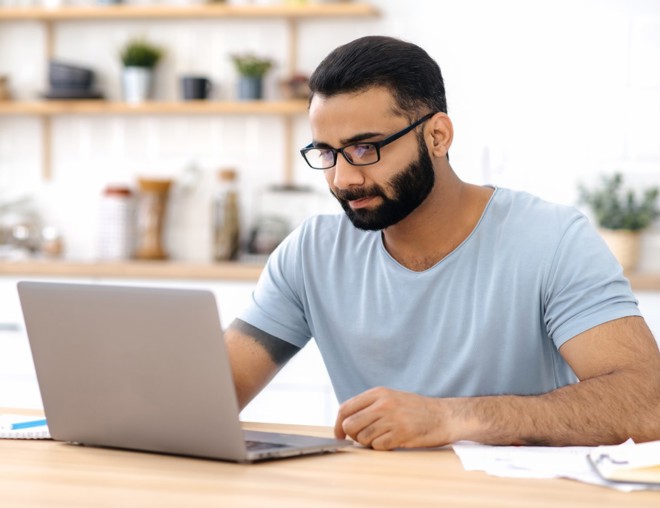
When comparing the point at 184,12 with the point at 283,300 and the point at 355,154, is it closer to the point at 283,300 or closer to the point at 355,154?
the point at 283,300

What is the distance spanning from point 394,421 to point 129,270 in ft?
7.21

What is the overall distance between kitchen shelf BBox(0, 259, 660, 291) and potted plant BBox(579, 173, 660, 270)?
0.09 meters

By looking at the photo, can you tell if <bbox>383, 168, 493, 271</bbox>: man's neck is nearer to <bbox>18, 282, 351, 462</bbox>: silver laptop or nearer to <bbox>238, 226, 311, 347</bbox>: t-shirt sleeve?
<bbox>238, 226, 311, 347</bbox>: t-shirt sleeve

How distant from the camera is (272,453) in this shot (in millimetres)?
1235

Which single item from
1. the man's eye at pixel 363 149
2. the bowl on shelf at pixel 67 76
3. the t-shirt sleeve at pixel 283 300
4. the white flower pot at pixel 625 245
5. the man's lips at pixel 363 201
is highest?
the bowl on shelf at pixel 67 76

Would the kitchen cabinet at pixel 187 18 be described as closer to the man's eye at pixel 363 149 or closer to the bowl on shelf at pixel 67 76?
the bowl on shelf at pixel 67 76

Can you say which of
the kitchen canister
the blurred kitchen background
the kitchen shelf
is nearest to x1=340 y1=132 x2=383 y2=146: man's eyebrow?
the blurred kitchen background

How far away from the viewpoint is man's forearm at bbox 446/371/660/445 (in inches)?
53.5

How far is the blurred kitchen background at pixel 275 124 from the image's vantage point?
352 cm

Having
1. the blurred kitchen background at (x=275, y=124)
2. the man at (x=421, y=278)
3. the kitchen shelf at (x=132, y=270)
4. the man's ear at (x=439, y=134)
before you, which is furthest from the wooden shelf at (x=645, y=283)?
the man's ear at (x=439, y=134)

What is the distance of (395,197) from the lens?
1682 millimetres

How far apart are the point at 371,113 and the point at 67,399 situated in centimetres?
66

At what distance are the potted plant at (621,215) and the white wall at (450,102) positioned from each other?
0.11 meters

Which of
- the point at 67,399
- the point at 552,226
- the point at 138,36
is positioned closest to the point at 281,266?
the point at 552,226
